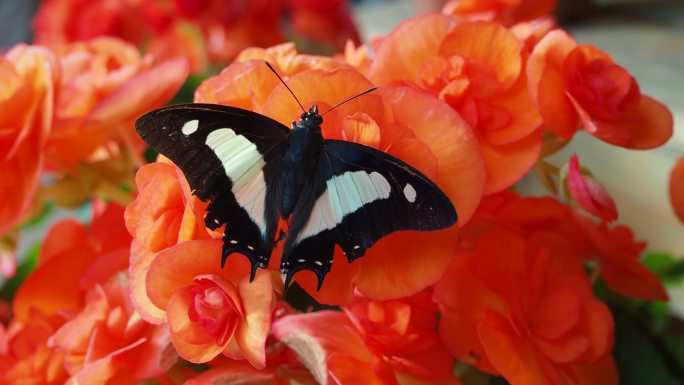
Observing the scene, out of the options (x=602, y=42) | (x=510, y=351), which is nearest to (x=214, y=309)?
(x=510, y=351)

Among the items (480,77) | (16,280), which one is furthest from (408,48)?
(16,280)

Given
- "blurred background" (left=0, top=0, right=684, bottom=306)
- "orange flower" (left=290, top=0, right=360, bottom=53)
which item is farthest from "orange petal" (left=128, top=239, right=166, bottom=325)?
"orange flower" (left=290, top=0, right=360, bottom=53)

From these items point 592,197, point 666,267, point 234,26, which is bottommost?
point 666,267

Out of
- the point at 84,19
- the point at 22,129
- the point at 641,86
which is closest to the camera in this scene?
the point at 22,129

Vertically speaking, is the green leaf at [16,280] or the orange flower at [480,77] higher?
the orange flower at [480,77]

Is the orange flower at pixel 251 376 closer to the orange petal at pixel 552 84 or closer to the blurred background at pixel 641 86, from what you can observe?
the orange petal at pixel 552 84

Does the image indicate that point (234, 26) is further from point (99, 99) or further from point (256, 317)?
point (256, 317)

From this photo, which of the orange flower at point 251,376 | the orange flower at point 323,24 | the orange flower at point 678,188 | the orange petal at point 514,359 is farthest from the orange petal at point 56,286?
Result: the orange flower at point 323,24
